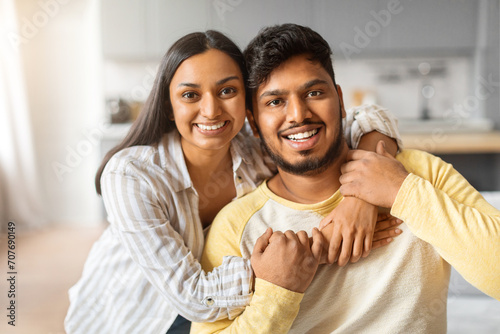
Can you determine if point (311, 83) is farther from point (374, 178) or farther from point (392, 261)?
point (392, 261)

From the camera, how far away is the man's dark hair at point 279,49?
41.6 inches

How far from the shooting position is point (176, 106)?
44.1 inches

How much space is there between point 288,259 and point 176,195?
342 millimetres

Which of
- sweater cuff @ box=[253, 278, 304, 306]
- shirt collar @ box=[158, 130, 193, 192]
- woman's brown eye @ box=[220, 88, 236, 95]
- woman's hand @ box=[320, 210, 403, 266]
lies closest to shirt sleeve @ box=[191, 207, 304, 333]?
sweater cuff @ box=[253, 278, 304, 306]

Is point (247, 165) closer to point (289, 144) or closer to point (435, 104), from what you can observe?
point (289, 144)

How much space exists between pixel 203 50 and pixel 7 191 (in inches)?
120

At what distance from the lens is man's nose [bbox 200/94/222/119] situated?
105cm

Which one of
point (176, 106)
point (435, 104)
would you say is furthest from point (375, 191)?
point (435, 104)

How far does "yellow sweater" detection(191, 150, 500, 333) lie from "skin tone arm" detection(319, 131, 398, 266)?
0.06 metres

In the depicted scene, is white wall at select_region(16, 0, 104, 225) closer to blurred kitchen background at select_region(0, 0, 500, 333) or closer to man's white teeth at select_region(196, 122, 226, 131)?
blurred kitchen background at select_region(0, 0, 500, 333)

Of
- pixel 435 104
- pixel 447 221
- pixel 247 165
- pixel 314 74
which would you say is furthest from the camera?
pixel 435 104

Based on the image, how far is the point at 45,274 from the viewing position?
2414 millimetres

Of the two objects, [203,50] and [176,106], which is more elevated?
[203,50]

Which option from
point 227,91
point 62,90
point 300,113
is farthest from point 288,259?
point 62,90
